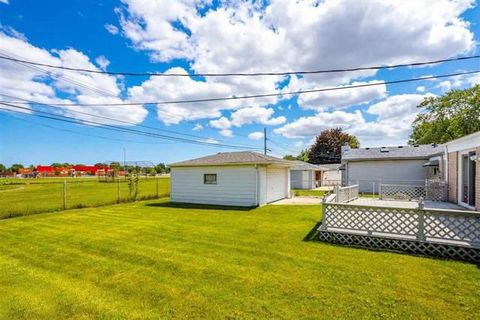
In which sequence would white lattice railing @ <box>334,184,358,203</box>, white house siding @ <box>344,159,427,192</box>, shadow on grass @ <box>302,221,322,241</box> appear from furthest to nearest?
white house siding @ <box>344,159,427,192</box> < white lattice railing @ <box>334,184,358,203</box> < shadow on grass @ <box>302,221,322,241</box>

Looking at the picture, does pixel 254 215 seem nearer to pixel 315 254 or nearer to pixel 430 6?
pixel 315 254

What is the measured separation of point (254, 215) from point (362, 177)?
15.7 meters

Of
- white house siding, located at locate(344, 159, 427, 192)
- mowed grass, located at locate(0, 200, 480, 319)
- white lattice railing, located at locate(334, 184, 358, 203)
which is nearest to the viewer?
mowed grass, located at locate(0, 200, 480, 319)

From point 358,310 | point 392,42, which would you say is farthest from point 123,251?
point 392,42

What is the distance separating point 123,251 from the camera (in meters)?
6.10

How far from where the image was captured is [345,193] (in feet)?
40.4

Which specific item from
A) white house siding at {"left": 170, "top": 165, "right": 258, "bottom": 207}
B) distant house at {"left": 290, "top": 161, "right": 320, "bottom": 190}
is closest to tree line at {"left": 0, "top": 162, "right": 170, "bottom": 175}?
white house siding at {"left": 170, "top": 165, "right": 258, "bottom": 207}

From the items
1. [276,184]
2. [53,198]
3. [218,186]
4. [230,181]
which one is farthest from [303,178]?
[53,198]

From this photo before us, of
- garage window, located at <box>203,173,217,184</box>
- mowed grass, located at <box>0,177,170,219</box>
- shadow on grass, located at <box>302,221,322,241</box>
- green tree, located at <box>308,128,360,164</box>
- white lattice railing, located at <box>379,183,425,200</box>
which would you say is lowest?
mowed grass, located at <box>0,177,170,219</box>

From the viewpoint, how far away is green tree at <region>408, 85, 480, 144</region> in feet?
86.2

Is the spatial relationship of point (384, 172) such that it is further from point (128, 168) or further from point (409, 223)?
point (128, 168)

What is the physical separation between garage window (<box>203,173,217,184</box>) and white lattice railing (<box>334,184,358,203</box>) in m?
7.04

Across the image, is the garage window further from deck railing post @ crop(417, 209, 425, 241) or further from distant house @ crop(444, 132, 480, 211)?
distant house @ crop(444, 132, 480, 211)

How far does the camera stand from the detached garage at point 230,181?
46.0 ft
